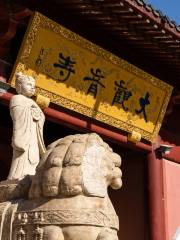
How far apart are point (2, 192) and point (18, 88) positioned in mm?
1191

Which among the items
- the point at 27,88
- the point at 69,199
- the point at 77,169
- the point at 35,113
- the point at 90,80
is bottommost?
the point at 69,199

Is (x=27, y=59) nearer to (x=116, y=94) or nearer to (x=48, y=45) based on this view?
(x=48, y=45)

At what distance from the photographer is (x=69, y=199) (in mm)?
3045

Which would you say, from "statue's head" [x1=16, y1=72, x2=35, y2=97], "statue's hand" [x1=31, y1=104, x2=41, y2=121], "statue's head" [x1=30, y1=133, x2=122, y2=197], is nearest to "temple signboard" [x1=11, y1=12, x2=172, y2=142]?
"statue's head" [x1=16, y1=72, x2=35, y2=97]

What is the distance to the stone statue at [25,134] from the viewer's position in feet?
13.6

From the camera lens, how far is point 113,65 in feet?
24.0

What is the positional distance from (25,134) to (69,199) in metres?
1.30

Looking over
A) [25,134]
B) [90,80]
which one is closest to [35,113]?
[25,134]

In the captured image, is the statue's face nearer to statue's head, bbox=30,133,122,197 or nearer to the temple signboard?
statue's head, bbox=30,133,122,197

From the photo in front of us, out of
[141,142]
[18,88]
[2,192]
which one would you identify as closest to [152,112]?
[141,142]

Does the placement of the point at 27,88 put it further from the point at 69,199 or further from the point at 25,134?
the point at 69,199

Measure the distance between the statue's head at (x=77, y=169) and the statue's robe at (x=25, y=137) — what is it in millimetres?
902

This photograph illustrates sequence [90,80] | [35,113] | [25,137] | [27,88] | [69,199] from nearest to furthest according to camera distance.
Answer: [69,199] → [25,137] → [35,113] → [27,88] → [90,80]

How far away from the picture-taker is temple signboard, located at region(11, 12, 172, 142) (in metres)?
6.35
